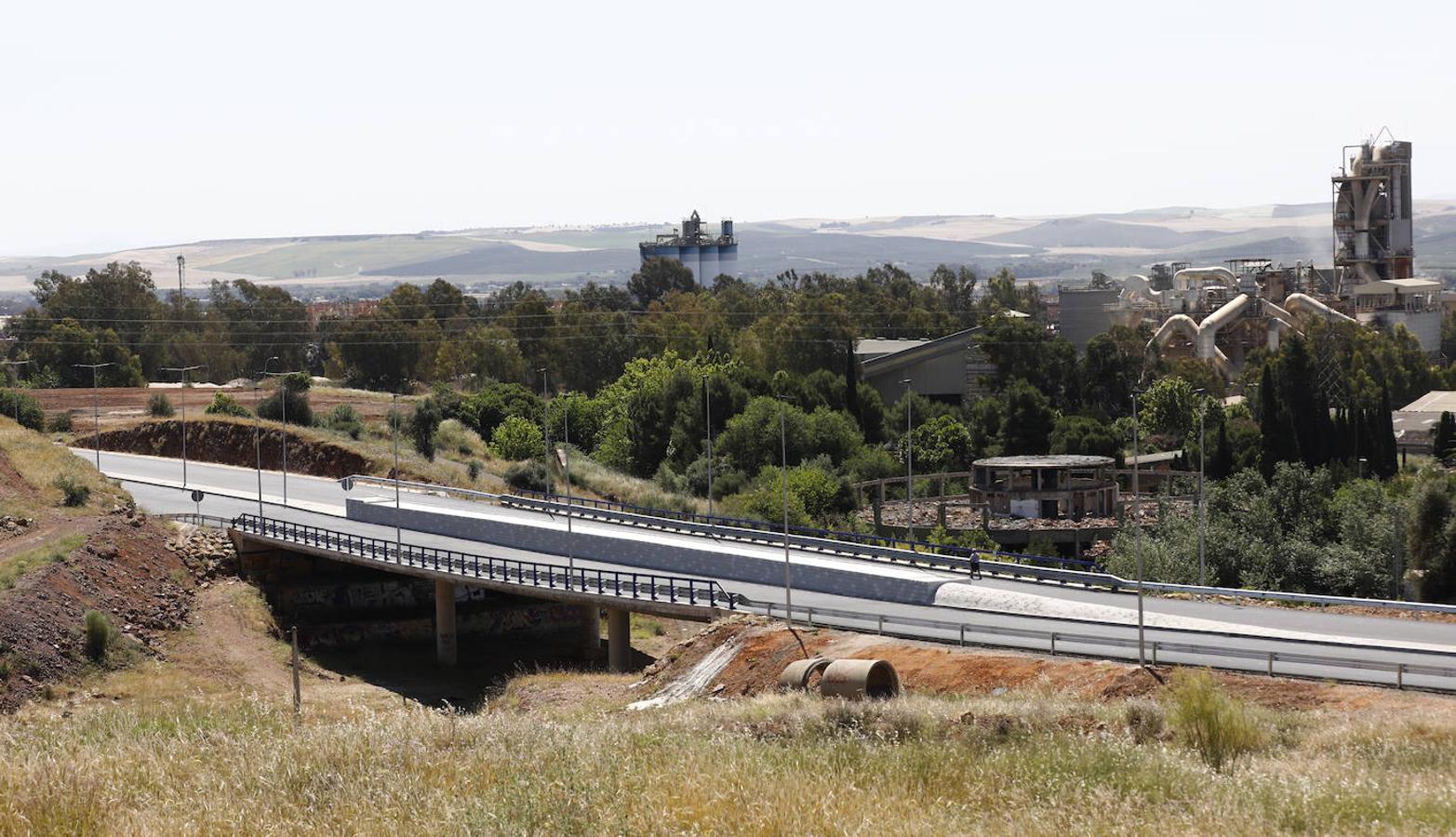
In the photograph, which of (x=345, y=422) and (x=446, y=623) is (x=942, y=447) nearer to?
(x=345, y=422)

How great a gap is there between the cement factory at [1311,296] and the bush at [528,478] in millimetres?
51973

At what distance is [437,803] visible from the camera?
59.6 ft

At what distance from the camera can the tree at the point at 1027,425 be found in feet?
302

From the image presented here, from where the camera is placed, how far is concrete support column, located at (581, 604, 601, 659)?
58562mm

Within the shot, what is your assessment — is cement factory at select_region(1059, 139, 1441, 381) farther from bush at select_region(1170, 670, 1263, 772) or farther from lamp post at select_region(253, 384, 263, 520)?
bush at select_region(1170, 670, 1263, 772)

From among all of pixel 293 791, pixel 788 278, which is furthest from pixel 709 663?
pixel 788 278

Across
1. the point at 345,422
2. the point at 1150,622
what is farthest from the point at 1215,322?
the point at 1150,622

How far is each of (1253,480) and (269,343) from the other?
111506 millimetres

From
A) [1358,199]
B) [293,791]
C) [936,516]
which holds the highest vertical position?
[1358,199]

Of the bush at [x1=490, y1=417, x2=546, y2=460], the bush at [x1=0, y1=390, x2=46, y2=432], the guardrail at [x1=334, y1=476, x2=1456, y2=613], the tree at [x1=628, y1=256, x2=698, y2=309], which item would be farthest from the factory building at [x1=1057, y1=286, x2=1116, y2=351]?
the bush at [x1=0, y1=390, x2=46, y2=432]

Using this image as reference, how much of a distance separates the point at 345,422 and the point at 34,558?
47.2 meters

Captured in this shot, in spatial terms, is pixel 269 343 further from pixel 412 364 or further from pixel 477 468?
pixel 477 468

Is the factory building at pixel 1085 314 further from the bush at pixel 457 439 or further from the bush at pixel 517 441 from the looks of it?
the bush at pixel 457 439

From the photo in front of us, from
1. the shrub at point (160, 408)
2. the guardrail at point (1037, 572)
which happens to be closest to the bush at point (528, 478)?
the guardrail at point (1037, 572)
